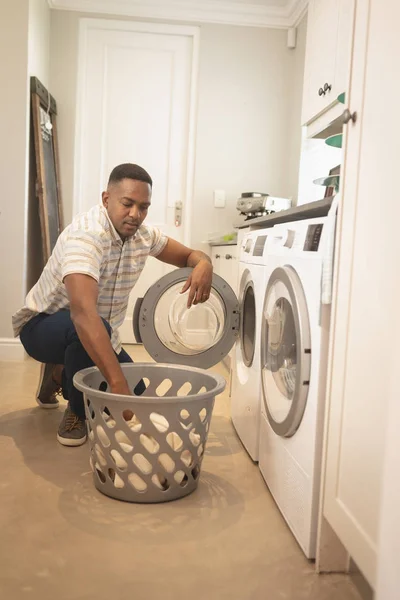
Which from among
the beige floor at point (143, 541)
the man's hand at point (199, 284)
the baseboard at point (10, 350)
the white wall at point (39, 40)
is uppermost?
the white wall at point (39, 40)

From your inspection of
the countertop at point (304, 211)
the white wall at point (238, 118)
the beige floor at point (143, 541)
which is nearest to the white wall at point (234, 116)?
the white wall at point (238, 118)

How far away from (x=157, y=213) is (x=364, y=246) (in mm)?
3197

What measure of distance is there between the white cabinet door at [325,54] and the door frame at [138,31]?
1185 millimetres

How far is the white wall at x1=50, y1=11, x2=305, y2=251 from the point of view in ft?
13.2

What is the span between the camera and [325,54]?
266cm

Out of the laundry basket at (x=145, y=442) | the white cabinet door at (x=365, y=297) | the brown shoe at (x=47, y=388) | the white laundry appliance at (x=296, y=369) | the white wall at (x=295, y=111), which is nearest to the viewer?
the white cabinet door at (x=365, y=297)

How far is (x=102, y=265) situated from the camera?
194cm

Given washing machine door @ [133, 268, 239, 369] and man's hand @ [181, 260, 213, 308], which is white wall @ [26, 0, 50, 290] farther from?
man's hand @ [181, 260, 213, 308]

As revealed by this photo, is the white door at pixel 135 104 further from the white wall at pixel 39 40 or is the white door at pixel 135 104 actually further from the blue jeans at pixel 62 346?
the blue jeans at pixel 62 346

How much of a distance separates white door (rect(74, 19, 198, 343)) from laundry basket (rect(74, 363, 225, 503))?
8.68 ft

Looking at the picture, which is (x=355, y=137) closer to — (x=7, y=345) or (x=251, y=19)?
(x=7, y=345)

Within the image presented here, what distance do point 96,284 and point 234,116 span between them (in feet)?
9.16

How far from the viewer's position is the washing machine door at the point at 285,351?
137cm

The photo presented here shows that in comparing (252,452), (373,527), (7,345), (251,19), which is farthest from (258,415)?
(251,19)
